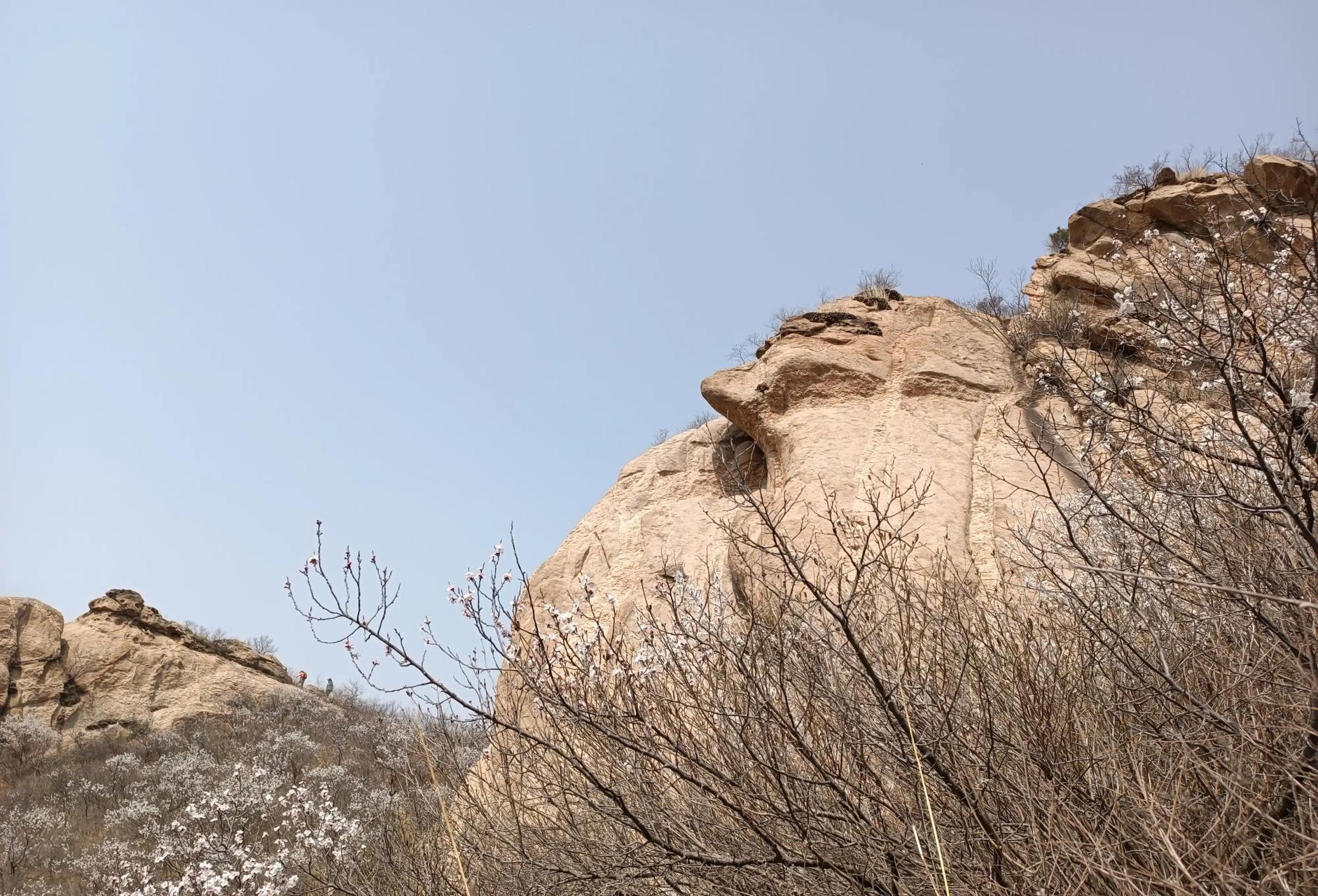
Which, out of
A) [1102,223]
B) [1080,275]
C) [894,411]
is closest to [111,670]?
[894,411]

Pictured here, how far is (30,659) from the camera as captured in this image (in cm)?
1986

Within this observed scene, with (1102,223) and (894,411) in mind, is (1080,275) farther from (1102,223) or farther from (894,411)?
(894,411)

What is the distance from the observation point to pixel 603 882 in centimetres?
372

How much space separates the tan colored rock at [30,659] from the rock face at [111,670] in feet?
0.05

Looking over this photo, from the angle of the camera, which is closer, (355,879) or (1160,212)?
(355,879)

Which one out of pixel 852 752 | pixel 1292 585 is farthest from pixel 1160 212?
pixel 852 752

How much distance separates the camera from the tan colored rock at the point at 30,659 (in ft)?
63.1

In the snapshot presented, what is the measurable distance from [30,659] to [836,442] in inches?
753

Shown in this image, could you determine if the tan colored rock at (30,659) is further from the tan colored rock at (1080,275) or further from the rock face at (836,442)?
the tan colored rock at (1080,275)

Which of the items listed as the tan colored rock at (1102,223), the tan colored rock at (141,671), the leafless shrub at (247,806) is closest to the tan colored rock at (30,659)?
the tan colored rock at (141,671)

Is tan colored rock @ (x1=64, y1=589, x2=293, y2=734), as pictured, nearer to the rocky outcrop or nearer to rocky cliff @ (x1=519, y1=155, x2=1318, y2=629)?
rocky cliff @ (x1=519, y1=155, x2=1318, y2=629)

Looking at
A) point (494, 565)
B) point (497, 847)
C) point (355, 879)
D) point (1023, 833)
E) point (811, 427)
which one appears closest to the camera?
point (1023, 833)

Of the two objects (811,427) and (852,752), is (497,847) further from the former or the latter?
(811,427)

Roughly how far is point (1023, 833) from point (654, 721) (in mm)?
1412
